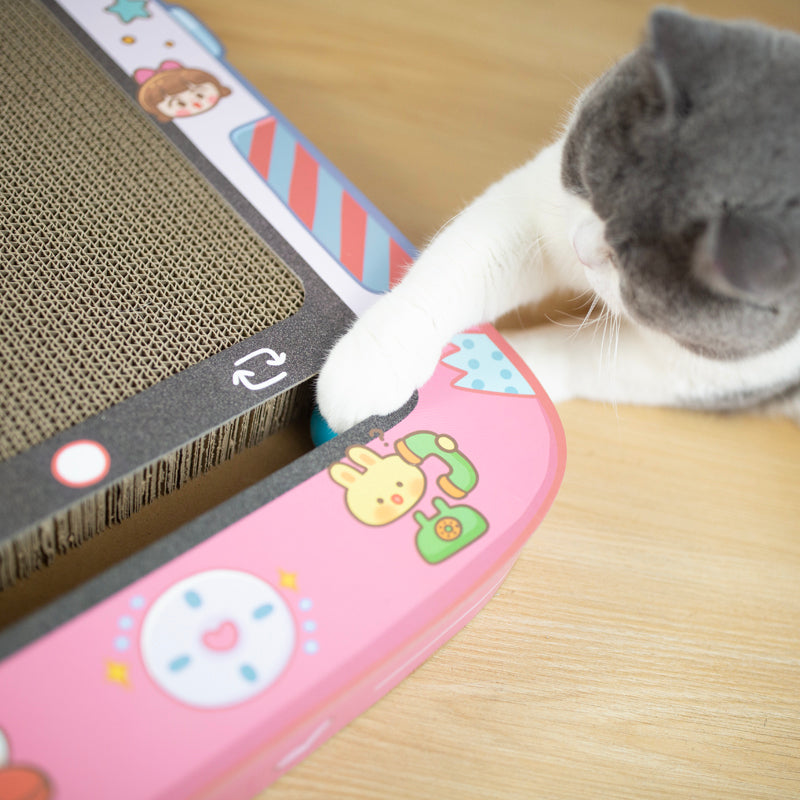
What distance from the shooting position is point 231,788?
1.50 feet

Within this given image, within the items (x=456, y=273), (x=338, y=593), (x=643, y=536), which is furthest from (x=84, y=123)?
(x=643, y=536)

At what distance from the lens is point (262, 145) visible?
2.38ft

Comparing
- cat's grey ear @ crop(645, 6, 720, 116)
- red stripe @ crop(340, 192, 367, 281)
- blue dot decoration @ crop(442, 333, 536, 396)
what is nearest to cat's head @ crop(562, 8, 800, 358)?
cat's grey ear @ crop(645, 6, 720, 116)

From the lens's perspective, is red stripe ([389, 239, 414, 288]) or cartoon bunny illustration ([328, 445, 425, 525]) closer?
cartoon bunny illustration ([328, 445, 425, 525])

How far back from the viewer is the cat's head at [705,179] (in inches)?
18.7

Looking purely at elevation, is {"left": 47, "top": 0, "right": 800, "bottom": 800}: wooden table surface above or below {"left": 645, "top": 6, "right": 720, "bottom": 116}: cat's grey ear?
below

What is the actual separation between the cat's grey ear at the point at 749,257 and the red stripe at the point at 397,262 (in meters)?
0.28

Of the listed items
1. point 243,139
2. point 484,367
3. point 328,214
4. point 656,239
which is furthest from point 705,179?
point 243,139

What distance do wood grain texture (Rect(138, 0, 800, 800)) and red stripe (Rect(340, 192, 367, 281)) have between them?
5.4 inches

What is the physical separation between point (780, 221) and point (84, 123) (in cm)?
60

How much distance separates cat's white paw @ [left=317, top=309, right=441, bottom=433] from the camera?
56 centimetres

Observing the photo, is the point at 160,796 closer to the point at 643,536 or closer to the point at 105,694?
the point at 105,694

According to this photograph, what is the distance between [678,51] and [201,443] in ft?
1.45

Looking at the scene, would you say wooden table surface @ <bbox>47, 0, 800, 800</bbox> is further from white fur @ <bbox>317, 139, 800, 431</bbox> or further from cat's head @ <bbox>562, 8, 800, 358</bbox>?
cat's head @ <bbox>562, 8, 800, 358</bbox>
